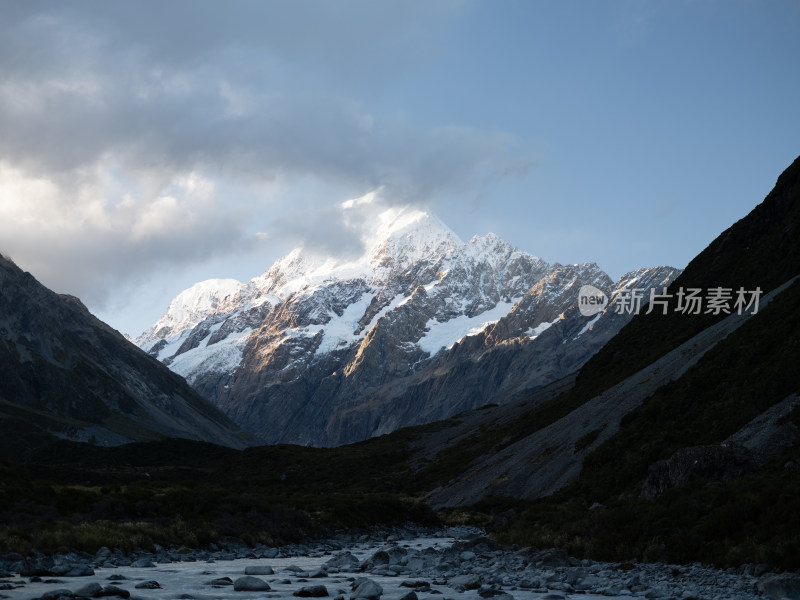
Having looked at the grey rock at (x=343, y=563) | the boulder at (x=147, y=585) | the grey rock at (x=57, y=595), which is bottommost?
the grey rock at (x=343, y=563)

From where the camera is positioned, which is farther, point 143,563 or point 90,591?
point 143,563

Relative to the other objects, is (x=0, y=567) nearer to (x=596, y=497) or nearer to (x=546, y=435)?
(x=596, y=497)

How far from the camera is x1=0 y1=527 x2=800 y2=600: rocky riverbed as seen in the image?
73.4 ft

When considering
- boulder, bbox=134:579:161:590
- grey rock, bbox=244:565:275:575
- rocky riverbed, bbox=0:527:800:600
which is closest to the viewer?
rocky riverbed, bbox=0:527:800:600

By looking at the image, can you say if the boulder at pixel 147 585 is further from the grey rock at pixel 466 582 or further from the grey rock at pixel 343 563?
the grey rock at pixel 343 563

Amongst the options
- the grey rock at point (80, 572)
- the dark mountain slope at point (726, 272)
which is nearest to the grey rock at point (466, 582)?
the grey rock at point (80, 572)

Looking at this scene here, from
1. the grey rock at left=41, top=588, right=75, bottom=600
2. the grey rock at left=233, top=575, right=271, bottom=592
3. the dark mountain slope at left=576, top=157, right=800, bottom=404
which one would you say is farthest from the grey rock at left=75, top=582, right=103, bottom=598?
the dark mountain slope at left=576, top=157, right=800, bottom=404

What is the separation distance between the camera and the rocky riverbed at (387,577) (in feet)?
73.4

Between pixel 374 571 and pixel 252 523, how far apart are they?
20.7m

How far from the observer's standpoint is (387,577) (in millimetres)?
31312

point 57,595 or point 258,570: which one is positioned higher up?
point 57,595

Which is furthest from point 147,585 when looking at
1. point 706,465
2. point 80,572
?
point 706,465

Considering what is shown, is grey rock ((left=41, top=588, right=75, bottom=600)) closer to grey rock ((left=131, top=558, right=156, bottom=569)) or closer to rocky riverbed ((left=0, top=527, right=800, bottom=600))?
rocky riverbed ((left=0, top=527, right=800, bottom=600))

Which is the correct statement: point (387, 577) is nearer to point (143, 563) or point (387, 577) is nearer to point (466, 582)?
point (466, 582)
